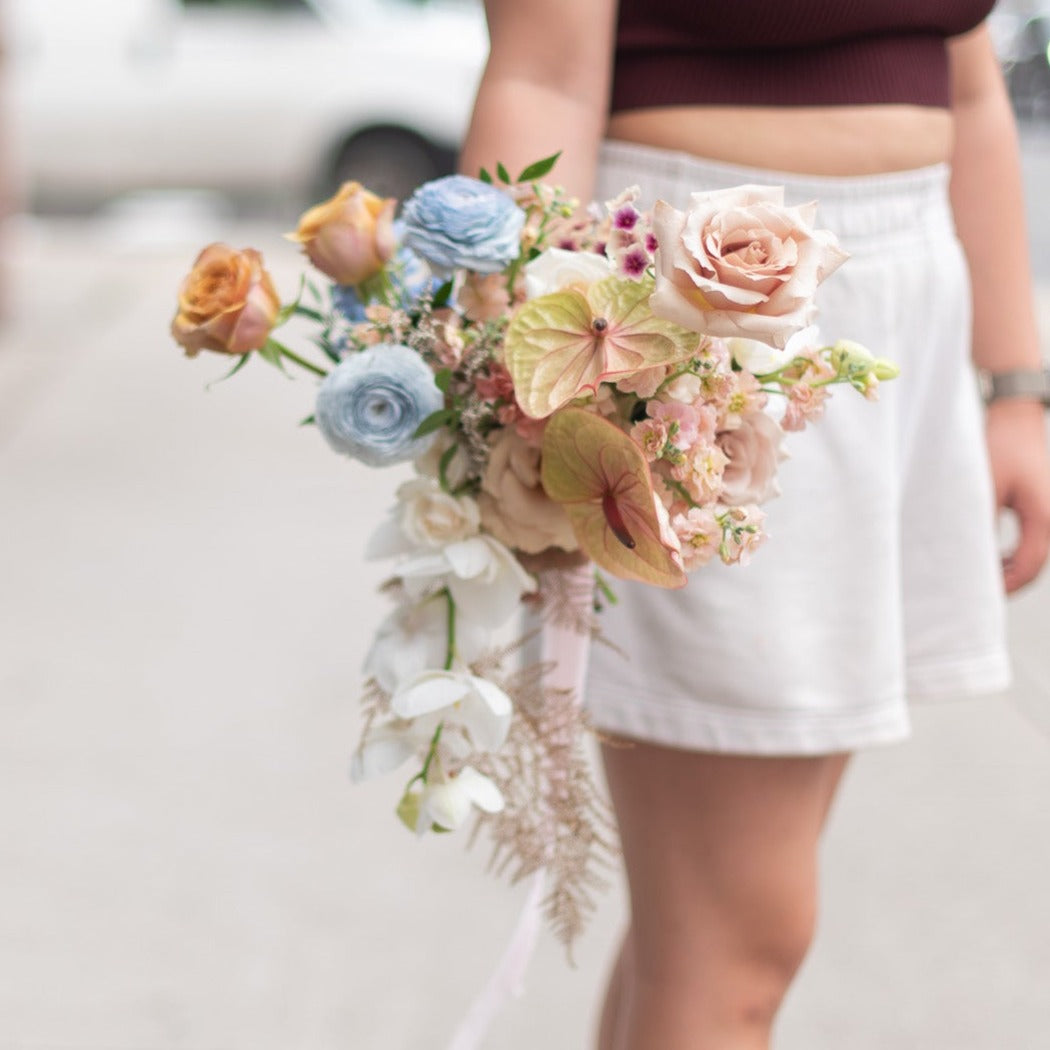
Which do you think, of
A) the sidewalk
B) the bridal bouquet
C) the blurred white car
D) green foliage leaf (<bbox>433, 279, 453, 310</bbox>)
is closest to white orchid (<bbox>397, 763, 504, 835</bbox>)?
the bridal bouquet

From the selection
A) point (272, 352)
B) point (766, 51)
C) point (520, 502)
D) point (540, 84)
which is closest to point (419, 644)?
point (520, 502)

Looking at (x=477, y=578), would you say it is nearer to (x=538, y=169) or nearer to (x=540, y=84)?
(x=538, y=169)

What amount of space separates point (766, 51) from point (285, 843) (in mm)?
2100

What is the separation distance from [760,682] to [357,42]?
376 inches

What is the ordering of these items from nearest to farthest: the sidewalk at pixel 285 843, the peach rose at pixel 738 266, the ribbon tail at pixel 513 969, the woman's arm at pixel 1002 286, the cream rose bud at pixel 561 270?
1. the peach rose at pixel 738 266
2. the cream rose bud at pixel 561 270
3. the ribbon tail at pixel 513 969
4. the woman's arm at pixel 1002 286
5. the sidewalk at pixel 285 843

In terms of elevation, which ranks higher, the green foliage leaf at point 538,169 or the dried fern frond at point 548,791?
the green foliage leaf at point 538,169

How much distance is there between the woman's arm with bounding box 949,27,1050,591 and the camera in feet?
5.85

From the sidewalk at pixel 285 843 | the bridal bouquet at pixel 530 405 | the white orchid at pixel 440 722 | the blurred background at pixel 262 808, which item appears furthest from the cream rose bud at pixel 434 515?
the sidewalk at pixel 285 843

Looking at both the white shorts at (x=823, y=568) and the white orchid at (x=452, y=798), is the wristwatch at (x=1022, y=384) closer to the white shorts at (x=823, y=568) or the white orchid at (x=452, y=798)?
the white shorts at (x=823, y=568)

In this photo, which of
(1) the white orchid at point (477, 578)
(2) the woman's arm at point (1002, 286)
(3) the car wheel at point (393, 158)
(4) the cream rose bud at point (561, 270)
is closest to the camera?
(4) the cream rose bud at point (561, 270)

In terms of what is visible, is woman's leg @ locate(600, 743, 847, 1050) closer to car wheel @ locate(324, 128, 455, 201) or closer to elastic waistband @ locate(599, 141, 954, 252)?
elastic waistband @ locate(599, 141, 954, 252)

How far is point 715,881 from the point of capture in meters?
1.55

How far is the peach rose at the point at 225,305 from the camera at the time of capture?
4.17 feet

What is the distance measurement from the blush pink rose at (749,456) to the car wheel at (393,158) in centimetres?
953
